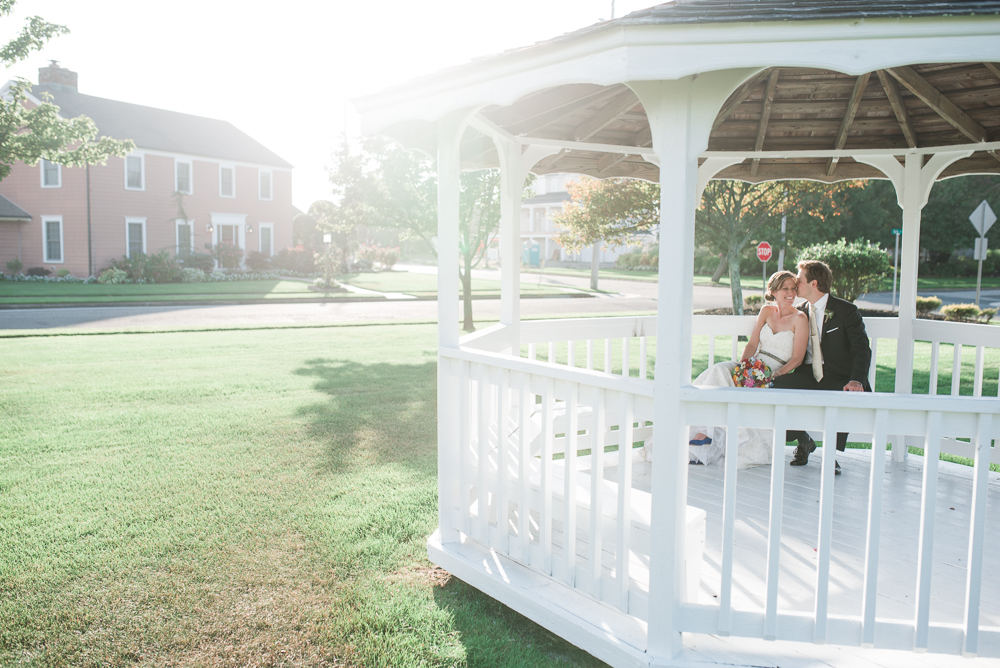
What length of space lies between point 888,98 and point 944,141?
1.08 meters

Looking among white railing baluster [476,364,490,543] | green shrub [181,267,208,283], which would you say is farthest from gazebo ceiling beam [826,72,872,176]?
green shrub [181,267,208,283]

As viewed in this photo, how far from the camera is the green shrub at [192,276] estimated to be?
32.6m

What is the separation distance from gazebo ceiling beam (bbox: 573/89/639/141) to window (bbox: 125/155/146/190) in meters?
35.7

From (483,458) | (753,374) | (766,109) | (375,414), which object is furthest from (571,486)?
(375,414)

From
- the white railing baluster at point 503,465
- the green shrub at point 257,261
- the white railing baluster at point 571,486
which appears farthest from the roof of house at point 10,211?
the white railing baluster at point 571,486

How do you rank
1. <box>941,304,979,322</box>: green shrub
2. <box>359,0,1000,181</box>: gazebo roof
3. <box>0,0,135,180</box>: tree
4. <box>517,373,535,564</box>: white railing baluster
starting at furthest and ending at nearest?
<box>941,304,979,322</box>: green shrub, <box>0,0,135,180</box>: tree, <box>517,373,535,564</box>: white railing baluster, <box>359,0,1000,181</box>: gazebo roof

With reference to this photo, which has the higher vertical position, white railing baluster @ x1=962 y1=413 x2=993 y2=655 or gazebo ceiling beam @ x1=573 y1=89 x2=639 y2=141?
gazebo ceiling beam @ x1=573 y1=89 x2=639 y2=141

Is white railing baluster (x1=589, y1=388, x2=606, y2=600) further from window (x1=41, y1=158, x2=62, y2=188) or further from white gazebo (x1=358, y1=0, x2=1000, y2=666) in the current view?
window (x1=41, y1=158, x2=62, y2=188)

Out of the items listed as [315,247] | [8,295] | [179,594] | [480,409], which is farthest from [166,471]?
[315,247]

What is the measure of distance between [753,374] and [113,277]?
109ft

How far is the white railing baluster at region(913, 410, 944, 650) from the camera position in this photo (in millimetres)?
2688

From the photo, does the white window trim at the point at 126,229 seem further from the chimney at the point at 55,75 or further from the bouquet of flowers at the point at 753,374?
the bouquet of flowers at the point at 753,374

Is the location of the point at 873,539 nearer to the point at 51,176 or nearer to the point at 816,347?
the point at 816,347

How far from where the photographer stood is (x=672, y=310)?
9.48 feet
